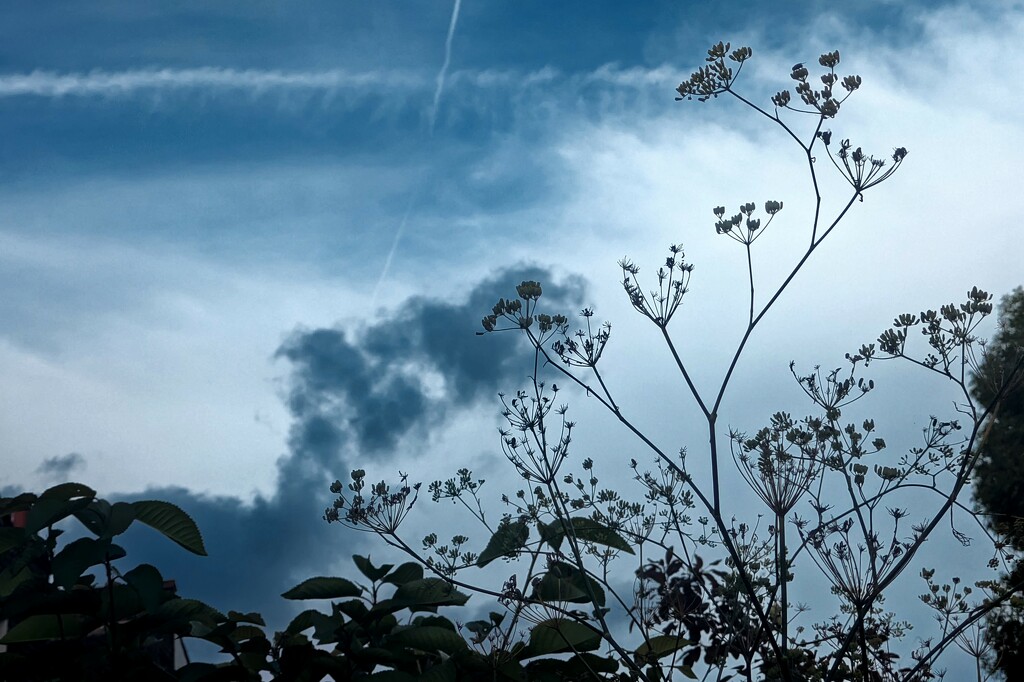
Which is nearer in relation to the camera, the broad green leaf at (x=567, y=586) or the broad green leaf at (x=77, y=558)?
the broad green leaf at (x=77, y=558)

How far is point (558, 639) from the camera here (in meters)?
3.24

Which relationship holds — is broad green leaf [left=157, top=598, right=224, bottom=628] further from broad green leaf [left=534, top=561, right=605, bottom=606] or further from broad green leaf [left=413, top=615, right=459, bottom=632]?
broad green leaf [left=534, top=561, right=605, bottom=606]

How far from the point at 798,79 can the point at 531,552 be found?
271 cm

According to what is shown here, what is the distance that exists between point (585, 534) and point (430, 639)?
1.10 m

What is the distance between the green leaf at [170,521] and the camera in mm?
3090

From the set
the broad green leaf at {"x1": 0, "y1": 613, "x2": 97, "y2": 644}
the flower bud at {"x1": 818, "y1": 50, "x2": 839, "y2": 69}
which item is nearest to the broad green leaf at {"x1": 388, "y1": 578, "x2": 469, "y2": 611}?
the broad green leaf at {"x1": 0, "y1": 613, "x2": 97, "y2": 644}

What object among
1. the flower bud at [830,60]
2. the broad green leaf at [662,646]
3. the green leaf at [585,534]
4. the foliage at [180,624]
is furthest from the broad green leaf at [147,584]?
the flower bud at [830,60]

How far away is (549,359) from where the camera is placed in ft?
13.4

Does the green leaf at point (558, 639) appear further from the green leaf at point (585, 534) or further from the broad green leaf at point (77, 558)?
the broad green leaf at point (77, 558)

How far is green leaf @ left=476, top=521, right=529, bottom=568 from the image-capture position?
367 centimetres

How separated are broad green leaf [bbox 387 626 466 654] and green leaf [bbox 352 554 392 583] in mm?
330

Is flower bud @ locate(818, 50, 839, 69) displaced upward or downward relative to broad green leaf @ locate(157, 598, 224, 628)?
upward

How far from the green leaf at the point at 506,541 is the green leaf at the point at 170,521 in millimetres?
1188

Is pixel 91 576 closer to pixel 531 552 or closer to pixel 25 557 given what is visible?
pixel 25 557
